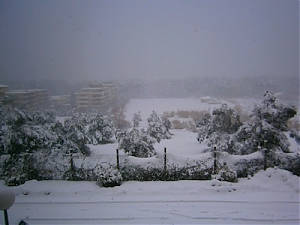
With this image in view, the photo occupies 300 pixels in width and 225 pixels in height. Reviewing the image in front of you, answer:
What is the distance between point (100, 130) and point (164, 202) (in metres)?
3.39

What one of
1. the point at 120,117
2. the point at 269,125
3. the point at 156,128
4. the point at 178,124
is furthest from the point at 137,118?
the point at 269,125

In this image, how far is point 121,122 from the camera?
595cm

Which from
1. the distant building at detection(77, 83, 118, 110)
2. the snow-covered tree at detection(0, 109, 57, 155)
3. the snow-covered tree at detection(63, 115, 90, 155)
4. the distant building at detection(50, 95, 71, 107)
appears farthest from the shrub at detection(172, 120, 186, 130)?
the snow-covered tree at detection(0, 109, 57, 155)

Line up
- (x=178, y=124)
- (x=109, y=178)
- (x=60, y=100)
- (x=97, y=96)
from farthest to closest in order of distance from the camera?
(x=178, y=124), (x=97, y=96), (x=60, y=100), (x=109, y=178)

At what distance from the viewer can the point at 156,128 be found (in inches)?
251

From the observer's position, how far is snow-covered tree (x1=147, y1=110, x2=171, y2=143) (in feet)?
20.6

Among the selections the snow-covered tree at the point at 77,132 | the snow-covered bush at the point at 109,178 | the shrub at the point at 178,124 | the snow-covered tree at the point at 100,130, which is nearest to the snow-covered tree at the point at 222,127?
the shrub at the point at 178,124

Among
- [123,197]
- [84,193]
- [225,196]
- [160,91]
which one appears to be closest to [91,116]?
[160,91]

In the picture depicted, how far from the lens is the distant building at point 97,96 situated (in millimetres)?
5406

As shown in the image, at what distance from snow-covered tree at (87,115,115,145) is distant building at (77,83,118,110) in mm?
493

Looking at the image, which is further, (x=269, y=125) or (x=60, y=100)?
(x=60, y=100)

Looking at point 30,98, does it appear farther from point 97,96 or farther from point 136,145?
point 136,145

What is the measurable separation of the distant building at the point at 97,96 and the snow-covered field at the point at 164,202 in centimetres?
215

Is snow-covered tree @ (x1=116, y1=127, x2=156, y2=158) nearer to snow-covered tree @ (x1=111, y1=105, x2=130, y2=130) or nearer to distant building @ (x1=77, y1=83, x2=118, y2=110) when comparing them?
snow-covered tree @ (x1=111, y1=105, x2=130, y2=130)
